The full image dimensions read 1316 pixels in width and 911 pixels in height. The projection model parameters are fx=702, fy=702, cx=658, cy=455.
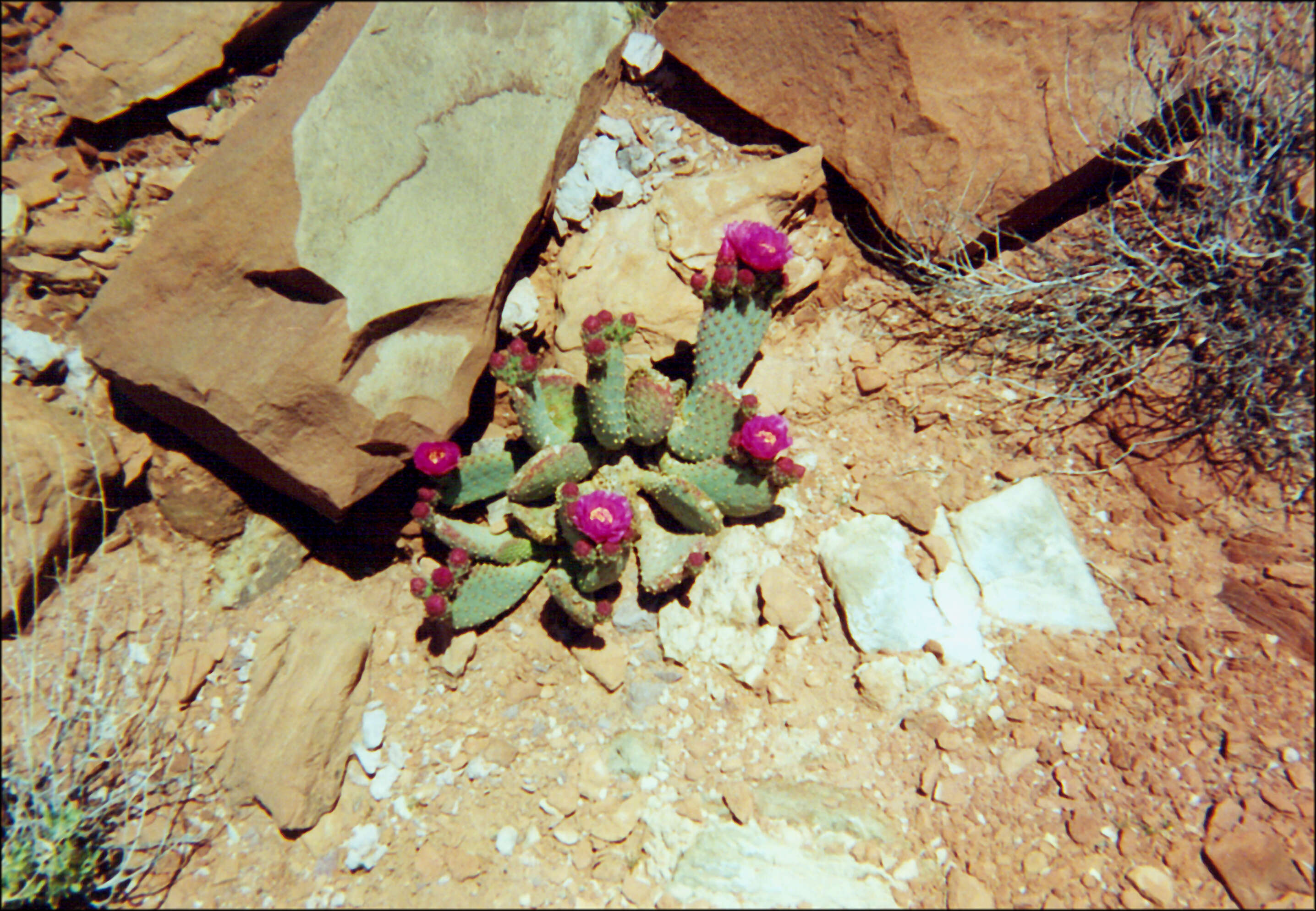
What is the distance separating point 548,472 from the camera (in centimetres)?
264

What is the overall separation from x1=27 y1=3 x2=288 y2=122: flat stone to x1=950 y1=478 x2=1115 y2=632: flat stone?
3364 millimetres

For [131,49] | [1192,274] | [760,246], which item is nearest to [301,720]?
[760,246]

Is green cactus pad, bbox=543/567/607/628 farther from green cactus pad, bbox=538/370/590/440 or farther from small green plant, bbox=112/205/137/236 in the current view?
small green plant, bbox=112/205/137/236

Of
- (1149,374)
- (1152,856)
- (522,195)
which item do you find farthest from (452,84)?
(1152,856)

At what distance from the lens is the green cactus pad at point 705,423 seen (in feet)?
8.85

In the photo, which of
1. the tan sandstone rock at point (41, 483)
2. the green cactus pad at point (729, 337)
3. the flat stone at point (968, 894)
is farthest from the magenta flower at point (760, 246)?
the tan sandstone rock at point (41, 483)

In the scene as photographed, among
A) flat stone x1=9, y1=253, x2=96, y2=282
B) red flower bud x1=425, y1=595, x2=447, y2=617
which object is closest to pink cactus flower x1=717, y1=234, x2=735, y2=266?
red flower bud x1=425, y1=595, x2=447, y2=617

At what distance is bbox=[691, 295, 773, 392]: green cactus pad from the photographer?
2.74 meters

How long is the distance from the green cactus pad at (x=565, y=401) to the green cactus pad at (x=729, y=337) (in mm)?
484

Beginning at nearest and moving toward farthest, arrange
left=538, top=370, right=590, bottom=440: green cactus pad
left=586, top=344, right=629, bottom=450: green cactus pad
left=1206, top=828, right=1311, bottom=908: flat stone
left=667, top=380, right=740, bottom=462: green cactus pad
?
left=1206, top=828, right=1311, bottom=908: flat stone < left=586, top=344, right=629, bottom=450: green cactus pad < left=667, top=380, right=740, bottom=462: green cactus pad < left=538, top=370, right=590, bottom=440: green cactus pad

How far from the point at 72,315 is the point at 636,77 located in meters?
2.51

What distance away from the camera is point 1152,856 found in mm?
2352

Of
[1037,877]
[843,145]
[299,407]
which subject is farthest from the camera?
[843,145]

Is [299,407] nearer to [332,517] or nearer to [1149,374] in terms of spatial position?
[332,517]
